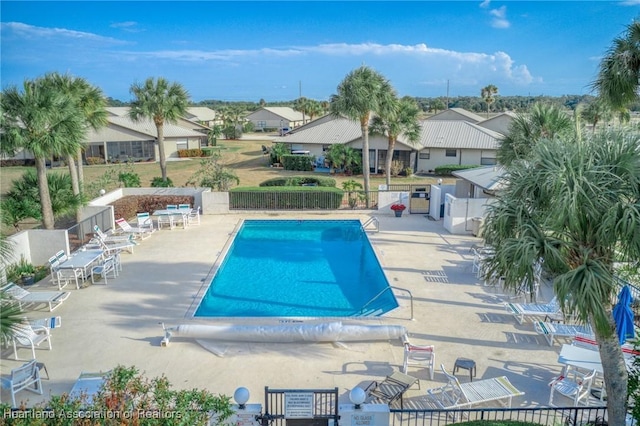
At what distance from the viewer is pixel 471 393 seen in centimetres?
841

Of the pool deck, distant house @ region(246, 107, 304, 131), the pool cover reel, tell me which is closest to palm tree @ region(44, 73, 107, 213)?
the pool deck

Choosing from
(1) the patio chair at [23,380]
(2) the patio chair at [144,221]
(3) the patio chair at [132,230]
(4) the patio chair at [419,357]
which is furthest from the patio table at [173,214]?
(4) the patio chair at [419,357]

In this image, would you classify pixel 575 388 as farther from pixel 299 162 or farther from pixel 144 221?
pixel 299 162

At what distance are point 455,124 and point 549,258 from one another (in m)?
36.5

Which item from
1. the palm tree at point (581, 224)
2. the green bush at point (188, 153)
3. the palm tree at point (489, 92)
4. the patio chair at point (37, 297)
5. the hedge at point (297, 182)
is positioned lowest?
the patio chair at point (37, 297)

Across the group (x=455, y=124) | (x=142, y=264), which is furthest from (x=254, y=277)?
(x=455, y=124)

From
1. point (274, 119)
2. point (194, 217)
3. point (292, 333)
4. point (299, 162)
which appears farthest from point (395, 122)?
point (274, 119)

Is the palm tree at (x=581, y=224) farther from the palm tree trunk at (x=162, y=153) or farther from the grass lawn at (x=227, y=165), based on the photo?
the grass lawn at (x=227, y=165)

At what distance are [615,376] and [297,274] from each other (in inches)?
423

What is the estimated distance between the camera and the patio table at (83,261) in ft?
46.0

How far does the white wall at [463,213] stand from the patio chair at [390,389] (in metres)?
12.0

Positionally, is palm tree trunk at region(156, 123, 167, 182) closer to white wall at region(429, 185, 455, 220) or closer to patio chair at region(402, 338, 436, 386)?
white wall at region(429, 185, 455, 220)

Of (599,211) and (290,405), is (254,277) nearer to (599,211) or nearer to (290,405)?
(290,405)

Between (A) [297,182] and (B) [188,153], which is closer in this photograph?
(A) [297,182]
